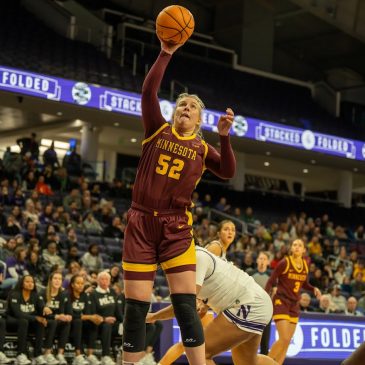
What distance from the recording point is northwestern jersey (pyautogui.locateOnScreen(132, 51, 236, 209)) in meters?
5.05

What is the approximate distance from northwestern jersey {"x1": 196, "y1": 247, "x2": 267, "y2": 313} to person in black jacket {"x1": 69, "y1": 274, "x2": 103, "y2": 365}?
5.89 m

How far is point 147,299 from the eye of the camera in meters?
4.96

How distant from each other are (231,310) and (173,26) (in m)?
2.32

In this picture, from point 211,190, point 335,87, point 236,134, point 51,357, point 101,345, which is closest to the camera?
point 51,357

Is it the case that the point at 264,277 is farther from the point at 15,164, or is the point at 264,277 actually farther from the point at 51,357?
the point at 15,164

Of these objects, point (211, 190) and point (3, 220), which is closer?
point (3, 220)

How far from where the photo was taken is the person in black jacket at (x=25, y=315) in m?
11.1

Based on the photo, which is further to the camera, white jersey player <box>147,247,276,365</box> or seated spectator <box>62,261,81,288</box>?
seated spectator <box>62,261,81,288</box>

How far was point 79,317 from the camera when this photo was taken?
39.0 feet

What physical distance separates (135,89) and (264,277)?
1286 centimetres

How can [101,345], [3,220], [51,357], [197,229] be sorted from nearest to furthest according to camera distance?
1. [51,357]
2. [101,345]
3. [3,220]
4. [197,229]

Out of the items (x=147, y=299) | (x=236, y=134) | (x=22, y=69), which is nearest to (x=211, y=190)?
(x=236, y=134)

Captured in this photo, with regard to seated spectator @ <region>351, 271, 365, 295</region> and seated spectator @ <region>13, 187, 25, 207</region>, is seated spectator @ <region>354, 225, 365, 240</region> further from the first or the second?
seated spectator @ <region>13, 187, 25, 207</region>

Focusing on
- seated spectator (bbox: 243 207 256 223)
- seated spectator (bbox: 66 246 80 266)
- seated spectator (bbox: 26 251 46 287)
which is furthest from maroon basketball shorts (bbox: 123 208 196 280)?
seated spectator (bbox: 243 207 256 223)
